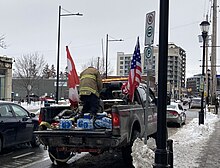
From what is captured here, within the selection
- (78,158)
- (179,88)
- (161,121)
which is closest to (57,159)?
(78,158)

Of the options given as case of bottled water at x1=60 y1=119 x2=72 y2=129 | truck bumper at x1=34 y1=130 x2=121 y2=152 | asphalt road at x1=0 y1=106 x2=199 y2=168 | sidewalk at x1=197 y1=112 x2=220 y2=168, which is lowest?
asphalt road at x1=0 y1=106 x2=199 y2=168

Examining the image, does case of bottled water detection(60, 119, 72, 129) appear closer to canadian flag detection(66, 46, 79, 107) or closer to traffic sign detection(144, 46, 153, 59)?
canadian flag detection(66, 46, 79, 107)

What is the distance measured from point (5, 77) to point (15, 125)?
A: 30433 millimetres

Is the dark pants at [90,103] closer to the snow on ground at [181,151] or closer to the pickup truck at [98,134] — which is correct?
the pickup truck at [98,134]

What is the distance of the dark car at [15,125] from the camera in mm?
9391

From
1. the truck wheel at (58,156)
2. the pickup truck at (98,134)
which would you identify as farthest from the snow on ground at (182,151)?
the truck wheel at (58,156)

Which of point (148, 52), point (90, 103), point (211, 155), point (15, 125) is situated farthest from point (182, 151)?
point (15, 125)

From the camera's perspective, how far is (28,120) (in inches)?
418

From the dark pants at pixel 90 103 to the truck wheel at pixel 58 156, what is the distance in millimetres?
1188

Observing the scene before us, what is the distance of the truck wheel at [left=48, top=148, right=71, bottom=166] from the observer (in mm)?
8383

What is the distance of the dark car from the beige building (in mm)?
28416

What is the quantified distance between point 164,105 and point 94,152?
262cm

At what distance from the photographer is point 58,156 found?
27.8 ft

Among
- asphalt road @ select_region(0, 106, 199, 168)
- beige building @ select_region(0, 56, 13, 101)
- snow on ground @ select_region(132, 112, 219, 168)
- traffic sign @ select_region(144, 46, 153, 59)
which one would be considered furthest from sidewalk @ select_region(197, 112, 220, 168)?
beige building @ select_region(0, 56, 13, 101)
